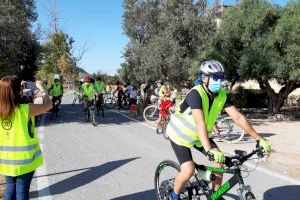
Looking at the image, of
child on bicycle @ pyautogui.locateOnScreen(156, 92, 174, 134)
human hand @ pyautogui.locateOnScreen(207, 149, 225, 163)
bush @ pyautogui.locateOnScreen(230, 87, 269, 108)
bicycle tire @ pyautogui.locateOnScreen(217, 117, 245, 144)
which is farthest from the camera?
bush @ pyautogui.locateOnScreen(230, 87, 269, 108)

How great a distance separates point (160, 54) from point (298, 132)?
47.7 ft

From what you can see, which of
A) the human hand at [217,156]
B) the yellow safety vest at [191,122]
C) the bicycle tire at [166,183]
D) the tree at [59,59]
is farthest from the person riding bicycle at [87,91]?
the tree at [59,59]

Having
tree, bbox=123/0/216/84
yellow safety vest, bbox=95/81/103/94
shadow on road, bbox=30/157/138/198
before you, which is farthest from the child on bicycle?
tree, bbox=123/0/216/84

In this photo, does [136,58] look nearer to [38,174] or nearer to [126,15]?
[126,15]

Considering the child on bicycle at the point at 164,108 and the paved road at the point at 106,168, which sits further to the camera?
the child on bicycle at the point at 164,108

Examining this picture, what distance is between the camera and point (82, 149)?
33.4 feet

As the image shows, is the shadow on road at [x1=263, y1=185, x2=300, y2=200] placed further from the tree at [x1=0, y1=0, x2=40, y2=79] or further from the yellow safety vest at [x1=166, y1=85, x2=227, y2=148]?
the tree at [x1=0, y1=0, x2=40, y2=79]

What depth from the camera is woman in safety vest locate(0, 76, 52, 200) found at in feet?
13.2

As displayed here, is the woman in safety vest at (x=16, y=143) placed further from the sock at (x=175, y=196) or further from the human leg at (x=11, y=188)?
the sock at (x=175, y=196)

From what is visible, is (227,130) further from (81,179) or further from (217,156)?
(217,156)

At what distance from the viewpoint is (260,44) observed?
57.3ft

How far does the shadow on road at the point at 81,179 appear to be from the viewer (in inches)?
254

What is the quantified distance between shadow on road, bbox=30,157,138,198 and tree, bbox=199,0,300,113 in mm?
10263

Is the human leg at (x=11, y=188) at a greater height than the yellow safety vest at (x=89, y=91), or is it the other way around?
the yellow safety vest at (x=89, y=91)
